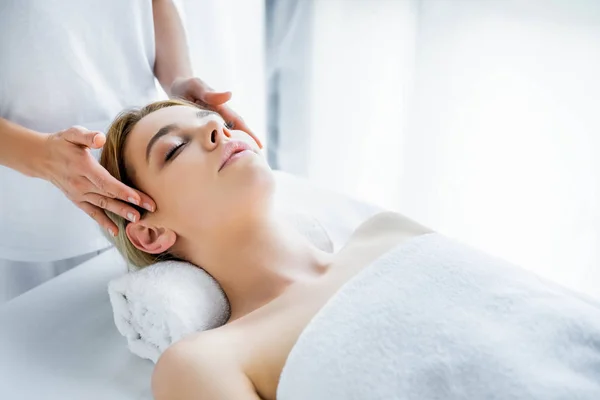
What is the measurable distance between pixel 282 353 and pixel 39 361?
49 centimetres

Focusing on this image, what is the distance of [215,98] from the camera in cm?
137

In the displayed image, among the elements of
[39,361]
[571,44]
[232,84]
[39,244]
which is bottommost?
[39,361]

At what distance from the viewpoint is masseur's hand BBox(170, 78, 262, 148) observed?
4.48 ft

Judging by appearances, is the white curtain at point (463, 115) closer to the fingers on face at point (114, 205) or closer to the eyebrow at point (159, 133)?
the eyebrow at point (159, 133)

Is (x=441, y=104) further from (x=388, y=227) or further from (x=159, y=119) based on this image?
(x=159, y=119)

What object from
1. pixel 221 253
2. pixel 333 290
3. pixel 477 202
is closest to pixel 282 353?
pixel 333 290

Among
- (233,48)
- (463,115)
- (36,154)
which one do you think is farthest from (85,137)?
(463,115)

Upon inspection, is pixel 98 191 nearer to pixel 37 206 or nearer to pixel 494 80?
pixel 37 206

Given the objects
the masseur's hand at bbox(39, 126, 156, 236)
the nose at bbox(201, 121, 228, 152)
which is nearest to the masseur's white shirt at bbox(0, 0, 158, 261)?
the masseur's hand at bbox(39, 126, 156, 236)

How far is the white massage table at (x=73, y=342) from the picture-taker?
3.70 feet

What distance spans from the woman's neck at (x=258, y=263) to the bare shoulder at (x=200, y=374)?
169 millimetres

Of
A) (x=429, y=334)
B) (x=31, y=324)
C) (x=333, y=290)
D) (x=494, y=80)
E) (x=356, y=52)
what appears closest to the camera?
(x=429, y=334)

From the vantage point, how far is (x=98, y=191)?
3.70ft

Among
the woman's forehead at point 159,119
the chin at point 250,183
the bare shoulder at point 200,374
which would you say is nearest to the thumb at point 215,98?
the woman's forehead at point 159,119
